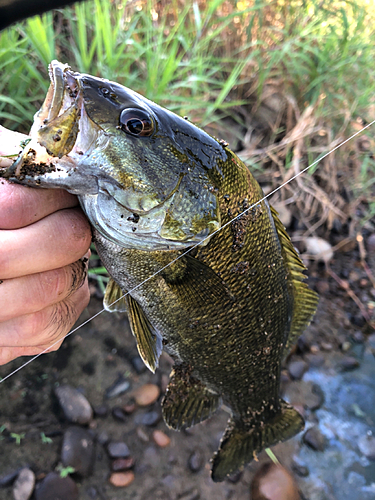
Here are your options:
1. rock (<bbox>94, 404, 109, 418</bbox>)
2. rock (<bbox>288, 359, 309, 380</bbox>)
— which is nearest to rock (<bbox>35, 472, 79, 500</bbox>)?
rock (<bbox>94, 404, 109, 418</bbox>)

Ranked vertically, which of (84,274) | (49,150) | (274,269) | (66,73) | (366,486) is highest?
(66,73)

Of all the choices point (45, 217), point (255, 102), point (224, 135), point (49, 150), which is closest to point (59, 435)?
point (45, 217)

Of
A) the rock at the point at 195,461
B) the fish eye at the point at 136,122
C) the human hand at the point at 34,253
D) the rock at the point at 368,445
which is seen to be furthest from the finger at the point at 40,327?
the rock at the point at 368,445

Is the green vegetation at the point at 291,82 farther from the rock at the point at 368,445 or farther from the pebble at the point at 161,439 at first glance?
the pebble at the point at 161,439

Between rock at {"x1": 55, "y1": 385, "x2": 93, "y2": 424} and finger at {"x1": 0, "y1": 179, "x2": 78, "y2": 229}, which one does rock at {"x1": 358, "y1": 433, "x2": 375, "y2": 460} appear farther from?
finger at {"x1": 0, "y1": 179, "x2": 78, "y2": 229}

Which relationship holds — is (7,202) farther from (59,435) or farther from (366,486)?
(366,486)

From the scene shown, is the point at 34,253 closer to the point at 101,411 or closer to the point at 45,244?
the point at 45,244
